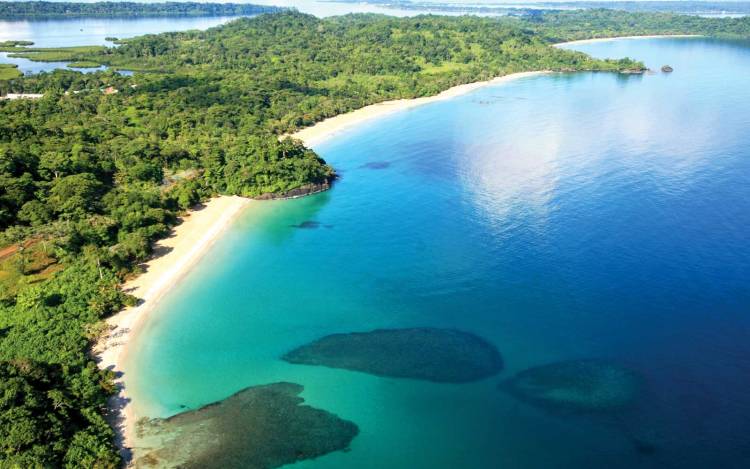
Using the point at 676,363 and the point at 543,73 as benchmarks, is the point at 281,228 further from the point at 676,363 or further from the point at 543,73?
the point at 543,73

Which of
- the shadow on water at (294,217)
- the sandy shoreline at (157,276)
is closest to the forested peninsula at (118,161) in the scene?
the sandy shoreline at (157,276)

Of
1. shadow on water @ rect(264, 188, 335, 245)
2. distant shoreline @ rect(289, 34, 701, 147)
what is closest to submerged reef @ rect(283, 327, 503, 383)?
shadow on water @ rect(264, 188, 335, 245)

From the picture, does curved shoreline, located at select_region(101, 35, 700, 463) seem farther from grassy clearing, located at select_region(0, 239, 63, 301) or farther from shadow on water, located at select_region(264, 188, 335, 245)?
grassy clearing, located at select_region(0, 239, 63, 301)

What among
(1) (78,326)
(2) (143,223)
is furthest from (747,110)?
(1) (78,326)

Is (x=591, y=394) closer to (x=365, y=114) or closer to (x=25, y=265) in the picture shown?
(x=25, y=265)

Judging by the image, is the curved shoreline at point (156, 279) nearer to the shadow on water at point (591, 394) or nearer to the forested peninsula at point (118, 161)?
the forested peninsula at point (118, 161)
